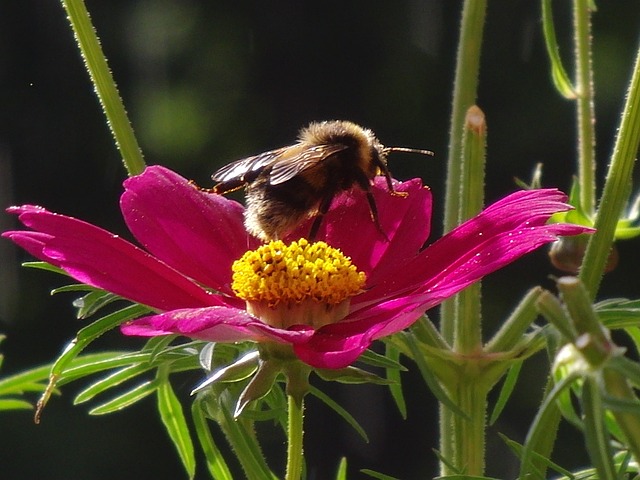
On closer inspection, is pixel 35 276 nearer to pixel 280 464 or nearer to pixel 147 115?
pixel 147 115

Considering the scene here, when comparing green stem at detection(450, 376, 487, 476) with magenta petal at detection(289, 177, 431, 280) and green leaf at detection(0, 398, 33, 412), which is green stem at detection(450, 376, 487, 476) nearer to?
magenta petal at detection(289, 177, 431, 280)

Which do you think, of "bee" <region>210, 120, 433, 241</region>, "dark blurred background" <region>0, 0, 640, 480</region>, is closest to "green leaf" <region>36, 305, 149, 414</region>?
"bee" <region>210, 120, 433, 241</region>

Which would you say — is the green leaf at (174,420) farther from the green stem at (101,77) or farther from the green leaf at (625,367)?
the green leaf at (625,367)

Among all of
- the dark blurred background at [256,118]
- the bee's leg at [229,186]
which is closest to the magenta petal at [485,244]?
the bee's leg at [229,186]

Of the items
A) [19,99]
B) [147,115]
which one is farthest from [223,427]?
[19,99]

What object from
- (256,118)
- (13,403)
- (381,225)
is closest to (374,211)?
(381,225)

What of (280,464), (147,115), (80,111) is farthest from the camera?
(80,111)

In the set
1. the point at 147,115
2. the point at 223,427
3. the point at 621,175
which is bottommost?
the point at 223,427
